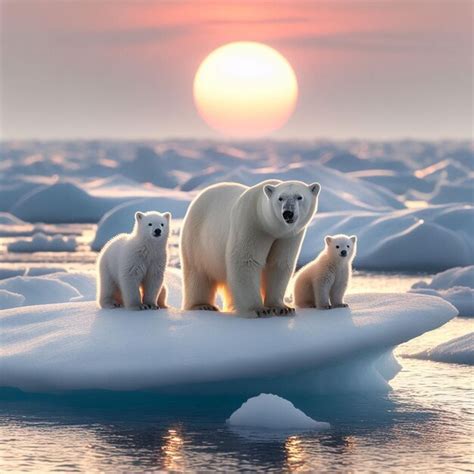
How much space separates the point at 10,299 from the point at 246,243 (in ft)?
15.9

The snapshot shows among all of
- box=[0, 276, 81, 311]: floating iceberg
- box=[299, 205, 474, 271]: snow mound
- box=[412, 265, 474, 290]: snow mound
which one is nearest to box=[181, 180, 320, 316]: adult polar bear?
box=[0, 276, 81, 311]: floating iceberg

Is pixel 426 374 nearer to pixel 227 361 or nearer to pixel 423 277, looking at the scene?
pixel 227 361

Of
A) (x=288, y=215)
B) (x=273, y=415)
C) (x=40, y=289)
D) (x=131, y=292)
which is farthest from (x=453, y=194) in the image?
(x=273, y=415)

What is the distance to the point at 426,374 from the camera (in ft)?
31.2

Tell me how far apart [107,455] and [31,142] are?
341ft

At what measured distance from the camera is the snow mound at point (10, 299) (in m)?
12.1

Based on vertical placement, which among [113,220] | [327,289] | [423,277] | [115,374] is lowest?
[115,374]

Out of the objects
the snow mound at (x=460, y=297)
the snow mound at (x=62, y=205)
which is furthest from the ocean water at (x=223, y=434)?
the snow mound at (x=62, y=205)

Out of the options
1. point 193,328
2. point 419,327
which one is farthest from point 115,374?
point 419,327

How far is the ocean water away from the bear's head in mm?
1315

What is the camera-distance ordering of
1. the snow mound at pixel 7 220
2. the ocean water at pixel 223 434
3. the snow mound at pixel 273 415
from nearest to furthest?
the ocean water at pixel 223 434
the snow mound at pixel 273 415
the snow mound at pixel 7 220

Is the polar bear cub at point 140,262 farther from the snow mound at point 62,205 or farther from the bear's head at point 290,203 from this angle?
the snow mound at point 62,205

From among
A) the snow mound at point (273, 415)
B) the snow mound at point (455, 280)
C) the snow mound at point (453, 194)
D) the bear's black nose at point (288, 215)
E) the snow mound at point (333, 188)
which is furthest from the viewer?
the snow mound at point (453, 194)

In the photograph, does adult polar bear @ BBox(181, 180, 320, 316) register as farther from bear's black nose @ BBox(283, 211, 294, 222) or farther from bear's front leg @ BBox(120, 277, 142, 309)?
bear's front leg @ BBox(120, 277, 142, 309)
